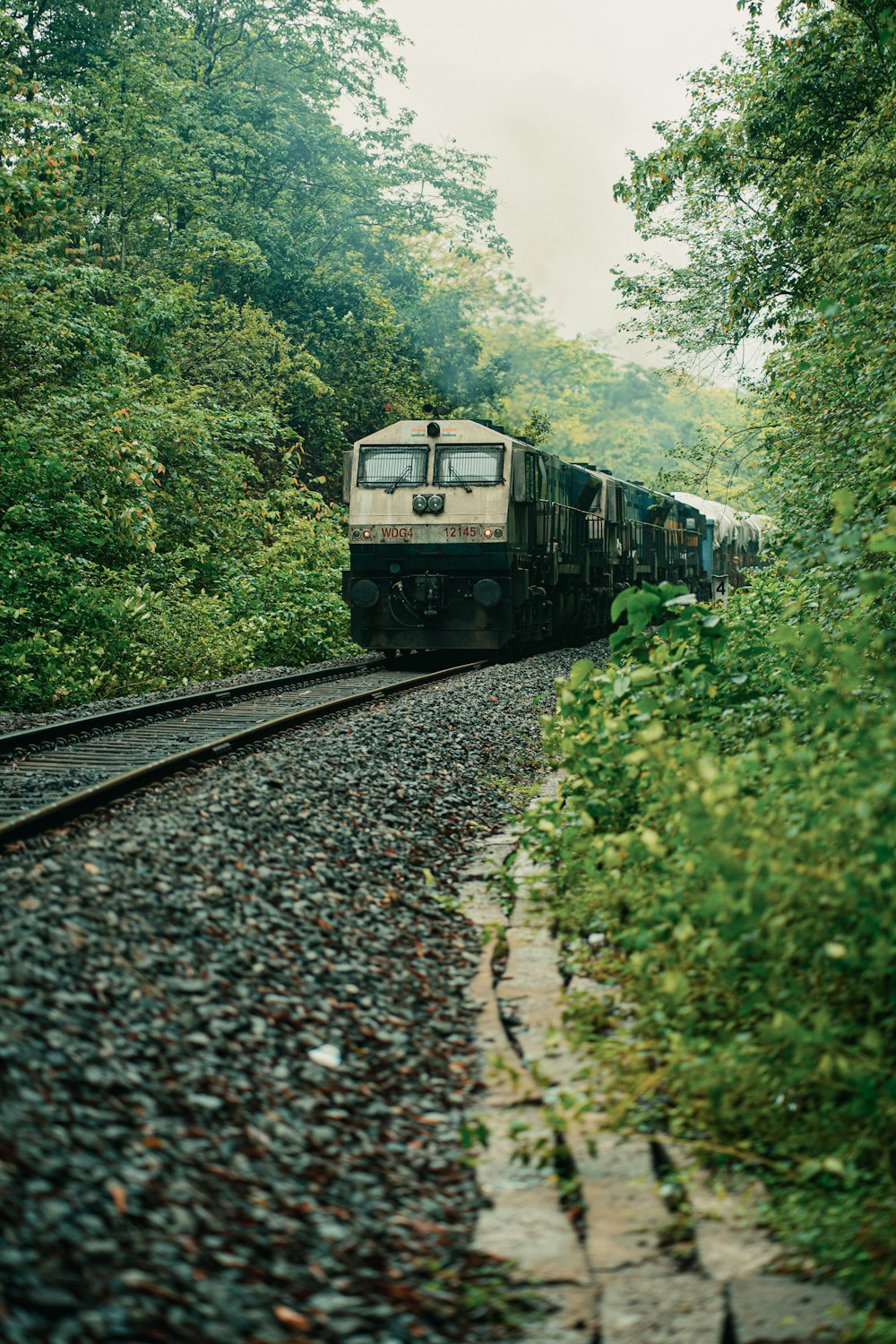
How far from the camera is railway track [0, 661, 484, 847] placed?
7.08 meters

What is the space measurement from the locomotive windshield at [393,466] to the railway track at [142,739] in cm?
282

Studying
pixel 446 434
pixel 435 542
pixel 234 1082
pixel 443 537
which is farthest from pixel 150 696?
pixel 234 1082

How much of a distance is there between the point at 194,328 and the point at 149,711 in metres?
17.2

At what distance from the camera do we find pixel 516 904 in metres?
6.13

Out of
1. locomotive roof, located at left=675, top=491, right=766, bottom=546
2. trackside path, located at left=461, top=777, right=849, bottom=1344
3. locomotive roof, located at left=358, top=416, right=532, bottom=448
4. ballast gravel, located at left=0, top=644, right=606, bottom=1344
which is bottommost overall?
trackside path, located at left=461, top=777, right=849, bottom=1344

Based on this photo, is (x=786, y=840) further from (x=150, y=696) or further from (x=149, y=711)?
(x=150, y=696)

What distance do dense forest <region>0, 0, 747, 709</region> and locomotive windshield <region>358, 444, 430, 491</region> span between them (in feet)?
9.99

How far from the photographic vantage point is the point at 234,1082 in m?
3.73

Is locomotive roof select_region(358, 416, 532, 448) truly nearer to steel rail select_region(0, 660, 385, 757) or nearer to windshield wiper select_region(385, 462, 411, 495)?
windshield wiper select_region(385, 462, 411, 495)

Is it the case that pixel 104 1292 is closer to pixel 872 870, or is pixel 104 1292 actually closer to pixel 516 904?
pixel 872 870

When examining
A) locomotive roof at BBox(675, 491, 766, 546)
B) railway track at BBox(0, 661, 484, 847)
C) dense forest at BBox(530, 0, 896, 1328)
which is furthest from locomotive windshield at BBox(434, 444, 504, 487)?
locomotive roof at BBox(675, 491, 766, 546)

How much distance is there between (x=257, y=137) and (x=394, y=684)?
23.5 m

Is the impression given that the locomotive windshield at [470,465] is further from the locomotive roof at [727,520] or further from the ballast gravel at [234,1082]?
the locomotive roof at [727,520]

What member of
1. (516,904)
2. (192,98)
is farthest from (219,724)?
(192,98)
